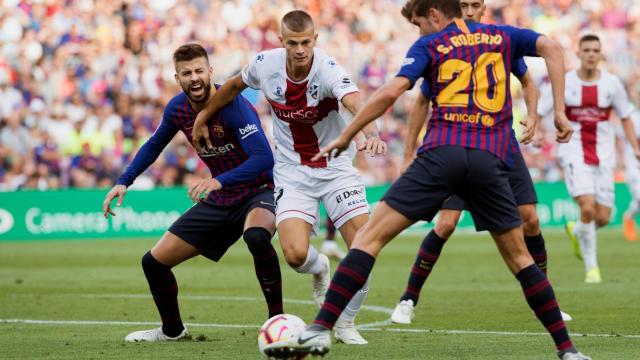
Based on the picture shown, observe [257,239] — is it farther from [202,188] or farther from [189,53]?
[189,53]

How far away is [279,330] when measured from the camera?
7047 millimetres

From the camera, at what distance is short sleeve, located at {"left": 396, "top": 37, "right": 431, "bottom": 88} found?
22.3ft

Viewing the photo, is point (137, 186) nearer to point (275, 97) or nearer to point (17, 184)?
point (17, 184)

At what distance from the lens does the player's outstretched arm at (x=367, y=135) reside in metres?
7.65

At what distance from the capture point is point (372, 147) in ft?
25.0

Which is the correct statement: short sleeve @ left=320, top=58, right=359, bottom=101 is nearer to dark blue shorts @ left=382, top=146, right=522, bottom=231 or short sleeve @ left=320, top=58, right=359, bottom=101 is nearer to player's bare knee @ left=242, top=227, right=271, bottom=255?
player's bare knee @ left=242, top=227, right=271, bottom=255

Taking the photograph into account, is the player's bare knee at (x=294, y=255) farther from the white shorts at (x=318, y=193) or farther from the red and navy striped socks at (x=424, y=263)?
the red and navy striped socks at (x=424, y=263)

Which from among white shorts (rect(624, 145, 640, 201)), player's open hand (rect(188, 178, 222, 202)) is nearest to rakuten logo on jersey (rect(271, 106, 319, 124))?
player's open hand (rect(188, 178, 222, 202))

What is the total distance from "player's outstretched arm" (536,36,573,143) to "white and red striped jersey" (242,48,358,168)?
158 centimetres

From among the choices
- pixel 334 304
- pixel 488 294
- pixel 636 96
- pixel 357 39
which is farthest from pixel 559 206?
pixel 334 304

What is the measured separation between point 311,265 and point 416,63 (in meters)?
2.45

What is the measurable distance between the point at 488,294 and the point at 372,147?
17.8 feet

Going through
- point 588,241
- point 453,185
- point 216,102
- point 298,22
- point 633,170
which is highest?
point 298,22

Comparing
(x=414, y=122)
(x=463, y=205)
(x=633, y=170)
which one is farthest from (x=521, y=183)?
(x=633, y=170)
